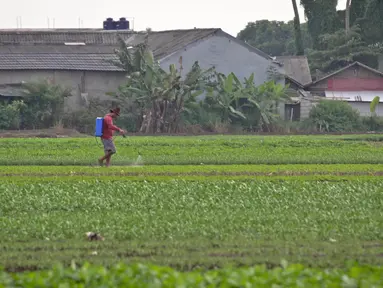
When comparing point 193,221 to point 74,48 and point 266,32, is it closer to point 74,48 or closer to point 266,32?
point 74,48

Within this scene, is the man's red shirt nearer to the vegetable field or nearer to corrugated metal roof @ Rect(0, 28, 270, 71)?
the vegetable field

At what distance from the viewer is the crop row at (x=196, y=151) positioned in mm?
28828

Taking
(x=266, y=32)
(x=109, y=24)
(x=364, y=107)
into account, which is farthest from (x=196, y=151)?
(x=266, y=32)

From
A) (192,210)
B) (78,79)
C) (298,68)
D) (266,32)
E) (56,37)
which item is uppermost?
(266,32)

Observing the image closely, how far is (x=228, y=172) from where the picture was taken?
973 inches

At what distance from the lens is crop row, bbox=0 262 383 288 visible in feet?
31.3

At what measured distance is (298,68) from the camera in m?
65.6

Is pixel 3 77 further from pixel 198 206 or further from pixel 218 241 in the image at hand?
pixel 218 241

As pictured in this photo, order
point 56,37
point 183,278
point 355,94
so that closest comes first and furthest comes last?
point 183,278
point 355,94
point 56,37

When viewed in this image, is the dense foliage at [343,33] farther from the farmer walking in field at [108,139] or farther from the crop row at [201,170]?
the farmer walking in field at [108,139]

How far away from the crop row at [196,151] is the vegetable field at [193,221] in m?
0.17

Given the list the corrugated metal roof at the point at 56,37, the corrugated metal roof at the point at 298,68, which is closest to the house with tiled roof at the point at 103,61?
the corrugated metal roof at the point at 56,37

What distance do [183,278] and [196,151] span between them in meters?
22.7

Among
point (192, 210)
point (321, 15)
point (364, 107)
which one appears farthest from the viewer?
point (321, 15)
